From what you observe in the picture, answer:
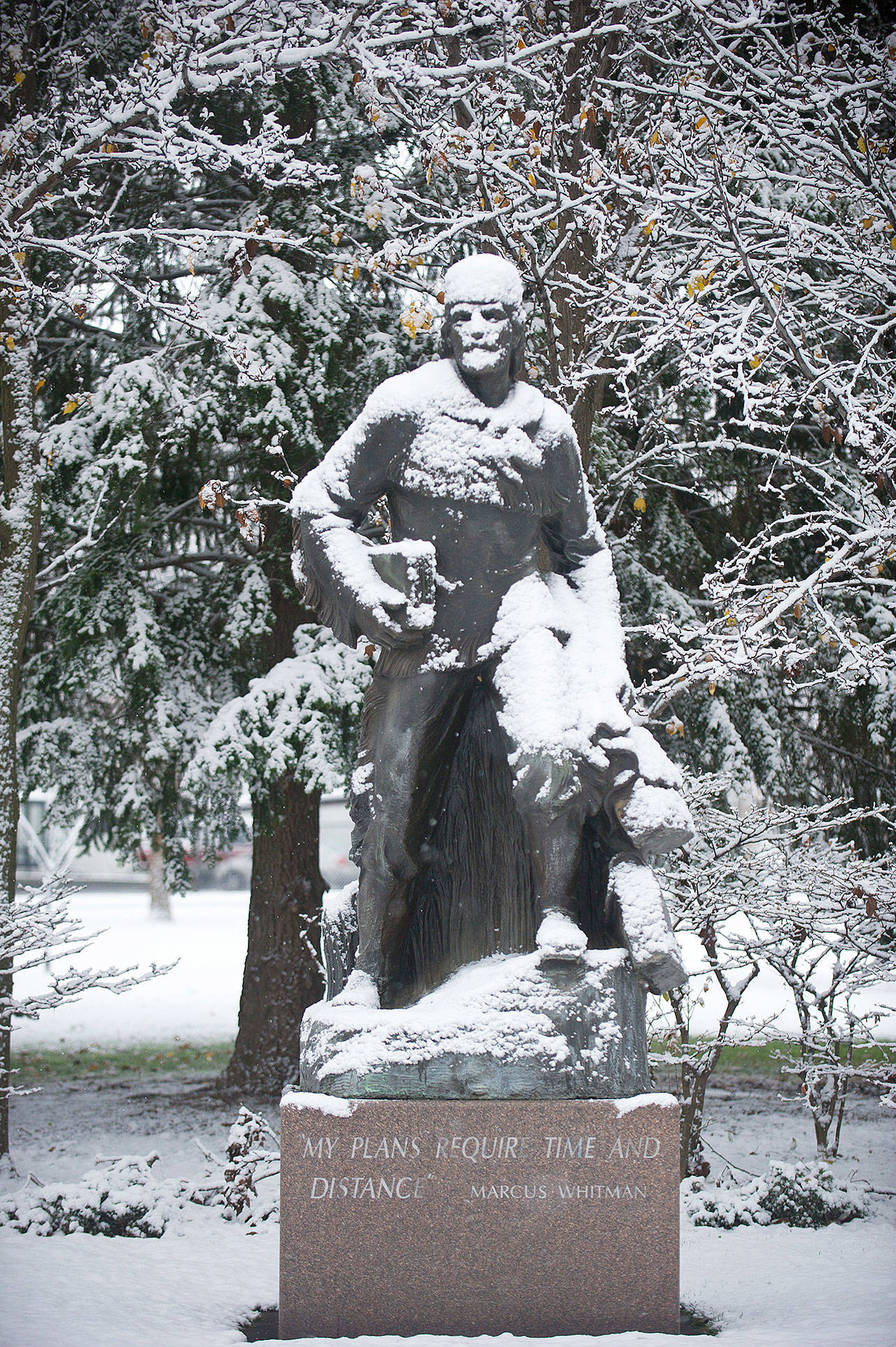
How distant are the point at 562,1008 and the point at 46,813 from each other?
6.67m

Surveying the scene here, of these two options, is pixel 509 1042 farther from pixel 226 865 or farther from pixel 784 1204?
pixel 226 865

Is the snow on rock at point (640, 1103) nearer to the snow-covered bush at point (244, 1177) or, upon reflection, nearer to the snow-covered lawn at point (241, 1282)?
the snow-covered lawn at point (241, 1282)

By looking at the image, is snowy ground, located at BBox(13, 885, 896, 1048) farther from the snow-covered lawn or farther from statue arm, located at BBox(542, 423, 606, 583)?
statue arm, located at BBox(542, 423, 606, 583)

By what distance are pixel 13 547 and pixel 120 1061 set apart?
6361 millimetres

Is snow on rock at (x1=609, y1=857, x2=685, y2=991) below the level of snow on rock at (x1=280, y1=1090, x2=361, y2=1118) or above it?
above

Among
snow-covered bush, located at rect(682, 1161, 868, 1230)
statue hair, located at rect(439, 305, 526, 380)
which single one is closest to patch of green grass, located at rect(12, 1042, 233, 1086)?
snow-covered bush, located at rect(682, 1161, 868, 1230)

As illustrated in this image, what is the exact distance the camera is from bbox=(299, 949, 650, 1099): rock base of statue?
355 cm

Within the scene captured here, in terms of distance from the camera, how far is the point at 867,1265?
15.7 ft

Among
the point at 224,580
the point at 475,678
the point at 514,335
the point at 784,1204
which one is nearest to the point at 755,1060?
the point at 784,1204

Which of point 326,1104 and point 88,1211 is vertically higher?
point 326,1104

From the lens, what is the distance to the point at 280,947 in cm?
898

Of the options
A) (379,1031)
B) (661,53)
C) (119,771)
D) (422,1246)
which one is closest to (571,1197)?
(422,1246)

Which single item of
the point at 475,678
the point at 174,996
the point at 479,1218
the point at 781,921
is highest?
the point at 475,678

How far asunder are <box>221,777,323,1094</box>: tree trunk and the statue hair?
5.14 metres
